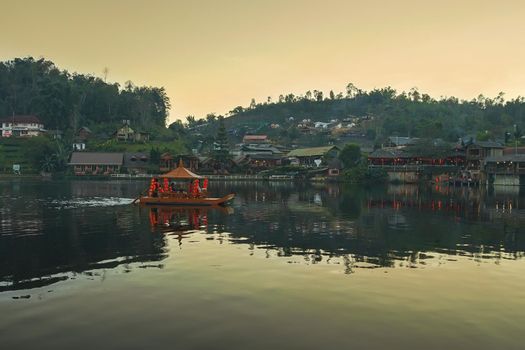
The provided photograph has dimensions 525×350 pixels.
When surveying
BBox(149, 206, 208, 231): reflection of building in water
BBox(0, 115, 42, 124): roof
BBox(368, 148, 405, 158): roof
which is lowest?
BBox(149, 206, 208, 231): reflection of building in water

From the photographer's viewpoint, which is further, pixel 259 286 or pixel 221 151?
pixel 221 151

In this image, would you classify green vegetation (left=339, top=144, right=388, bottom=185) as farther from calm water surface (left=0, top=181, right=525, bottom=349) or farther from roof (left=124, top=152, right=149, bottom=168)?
calm water surface (left=0, top=181, right=525, bottom=349)

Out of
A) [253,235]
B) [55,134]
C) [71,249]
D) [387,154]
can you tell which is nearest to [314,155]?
[387,154]

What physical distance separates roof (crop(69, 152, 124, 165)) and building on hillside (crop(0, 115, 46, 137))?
3005cm

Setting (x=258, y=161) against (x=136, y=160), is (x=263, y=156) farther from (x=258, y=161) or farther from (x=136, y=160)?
(x=136, y=160)

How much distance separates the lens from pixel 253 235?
99.5 ft

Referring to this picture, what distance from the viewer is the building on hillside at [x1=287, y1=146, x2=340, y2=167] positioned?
416 feet

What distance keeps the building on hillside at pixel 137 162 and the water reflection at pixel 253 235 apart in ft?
250

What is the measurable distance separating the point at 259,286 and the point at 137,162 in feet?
383

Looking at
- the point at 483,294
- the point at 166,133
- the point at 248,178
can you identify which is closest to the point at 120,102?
the point at 166,133

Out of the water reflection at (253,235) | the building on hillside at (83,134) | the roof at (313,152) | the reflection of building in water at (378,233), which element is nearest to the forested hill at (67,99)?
the building on hillside at (83,134)

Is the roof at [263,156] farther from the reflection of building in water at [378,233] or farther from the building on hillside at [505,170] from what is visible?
the reflection of building in water at [378,233]

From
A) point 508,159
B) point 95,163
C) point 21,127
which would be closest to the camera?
point 508,159

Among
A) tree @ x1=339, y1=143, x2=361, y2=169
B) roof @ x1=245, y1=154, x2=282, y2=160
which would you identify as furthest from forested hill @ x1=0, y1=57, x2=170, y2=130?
tree @ x1=339, y1=143, x2=361, y2=169
